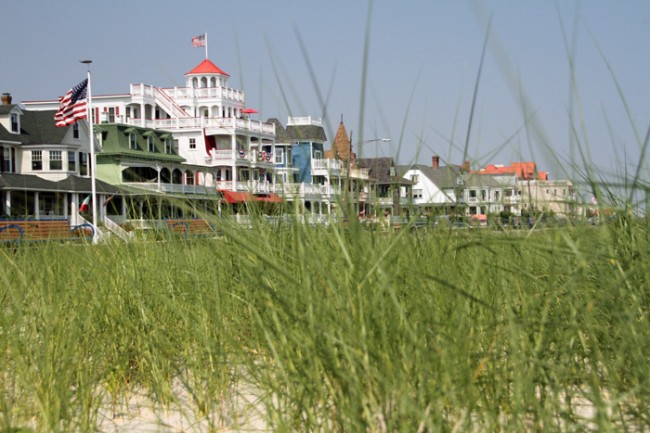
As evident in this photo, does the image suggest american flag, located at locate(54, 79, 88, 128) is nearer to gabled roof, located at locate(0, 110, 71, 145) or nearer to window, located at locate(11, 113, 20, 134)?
gabled roof, located at locate(0, 110, 71, 145)

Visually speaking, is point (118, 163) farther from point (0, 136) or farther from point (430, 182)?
point (430, 182)

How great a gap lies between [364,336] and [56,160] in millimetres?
46807

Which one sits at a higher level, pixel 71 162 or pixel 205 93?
pixel 205 93

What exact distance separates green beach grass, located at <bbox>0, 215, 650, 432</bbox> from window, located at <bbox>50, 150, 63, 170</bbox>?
144 ft

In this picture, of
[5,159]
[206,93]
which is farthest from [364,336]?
[206,93]

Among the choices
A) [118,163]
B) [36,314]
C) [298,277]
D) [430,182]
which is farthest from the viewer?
[430,182]

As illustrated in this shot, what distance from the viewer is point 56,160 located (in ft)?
151

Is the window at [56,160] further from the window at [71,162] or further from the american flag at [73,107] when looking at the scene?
the american flag at [73,107]

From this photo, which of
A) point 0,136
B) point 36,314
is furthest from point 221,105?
point 36,314

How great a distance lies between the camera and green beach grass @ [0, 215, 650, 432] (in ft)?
6.68

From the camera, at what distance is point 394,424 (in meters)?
1.95

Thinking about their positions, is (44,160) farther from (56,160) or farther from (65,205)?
(65,205)

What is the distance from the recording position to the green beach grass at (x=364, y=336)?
204 centimetres

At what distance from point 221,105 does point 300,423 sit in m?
62.2
